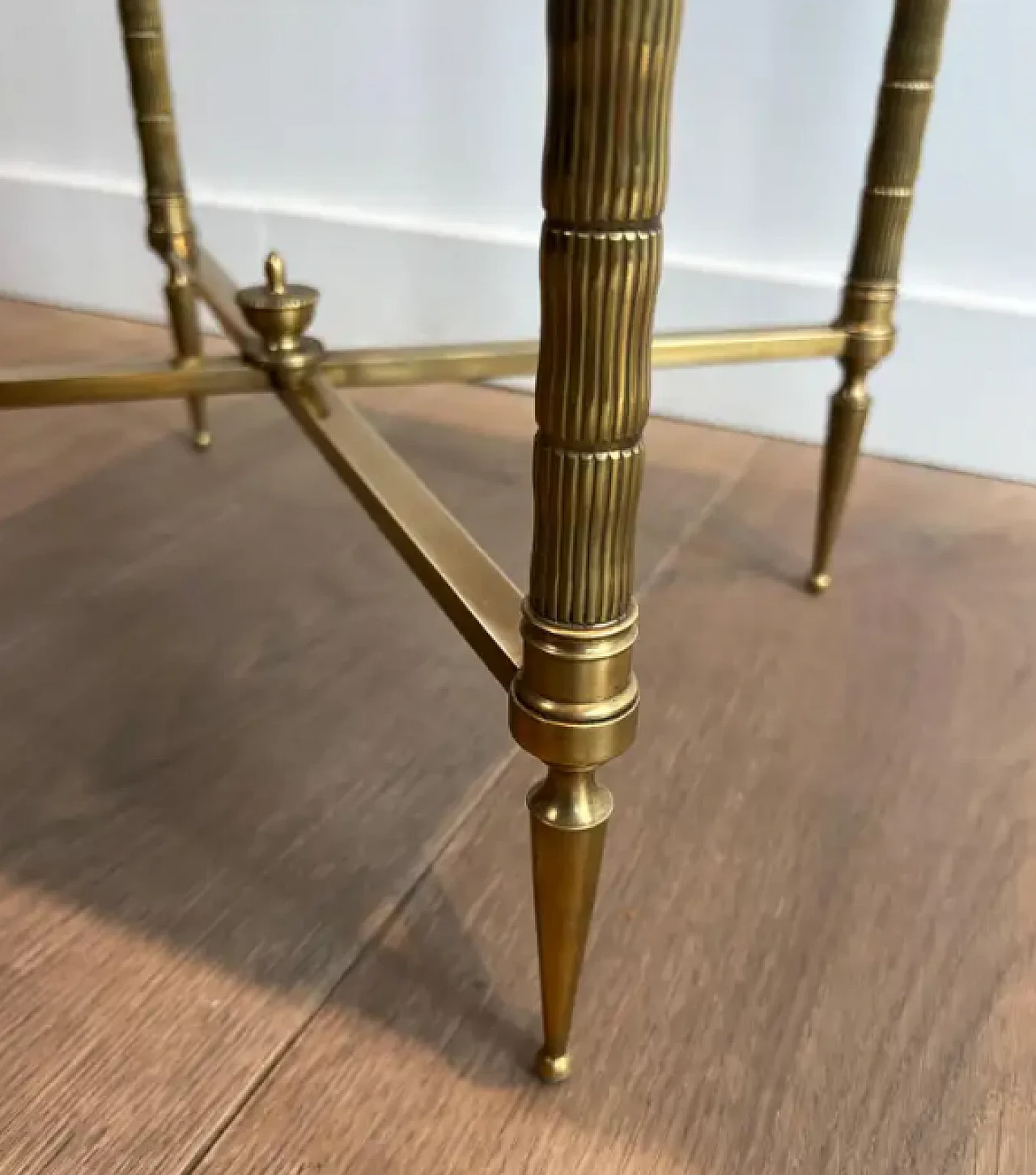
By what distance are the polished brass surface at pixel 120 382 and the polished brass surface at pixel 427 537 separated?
71 mm

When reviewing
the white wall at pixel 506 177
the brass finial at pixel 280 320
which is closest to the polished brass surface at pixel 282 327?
the brass finial at pixel 280 320

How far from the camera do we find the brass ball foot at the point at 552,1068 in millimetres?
520

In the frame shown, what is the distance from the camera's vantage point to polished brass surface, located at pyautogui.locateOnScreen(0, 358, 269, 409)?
0.76 m

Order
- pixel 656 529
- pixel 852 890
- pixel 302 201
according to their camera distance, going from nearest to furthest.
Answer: pixel 852 890
pixel 656 529
pixel 302 201

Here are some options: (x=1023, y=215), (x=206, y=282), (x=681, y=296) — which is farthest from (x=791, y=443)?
(x=206, y=282)

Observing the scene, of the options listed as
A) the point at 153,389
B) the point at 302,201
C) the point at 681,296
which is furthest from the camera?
the point at 302,201

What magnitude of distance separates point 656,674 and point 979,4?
2.16 ft

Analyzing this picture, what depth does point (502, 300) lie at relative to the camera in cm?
131

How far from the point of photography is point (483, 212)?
4.23 ft

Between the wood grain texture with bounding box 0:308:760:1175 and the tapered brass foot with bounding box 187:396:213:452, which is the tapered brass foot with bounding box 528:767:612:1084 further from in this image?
the tapered brass foot with bounding box 187:396:213:452

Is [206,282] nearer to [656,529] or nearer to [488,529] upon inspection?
[488,529]

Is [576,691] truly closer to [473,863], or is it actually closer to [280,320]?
[473,863]

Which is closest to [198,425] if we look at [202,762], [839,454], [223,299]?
[223,299]

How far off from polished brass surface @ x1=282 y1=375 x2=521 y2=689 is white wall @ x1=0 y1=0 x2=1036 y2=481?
0.59m
